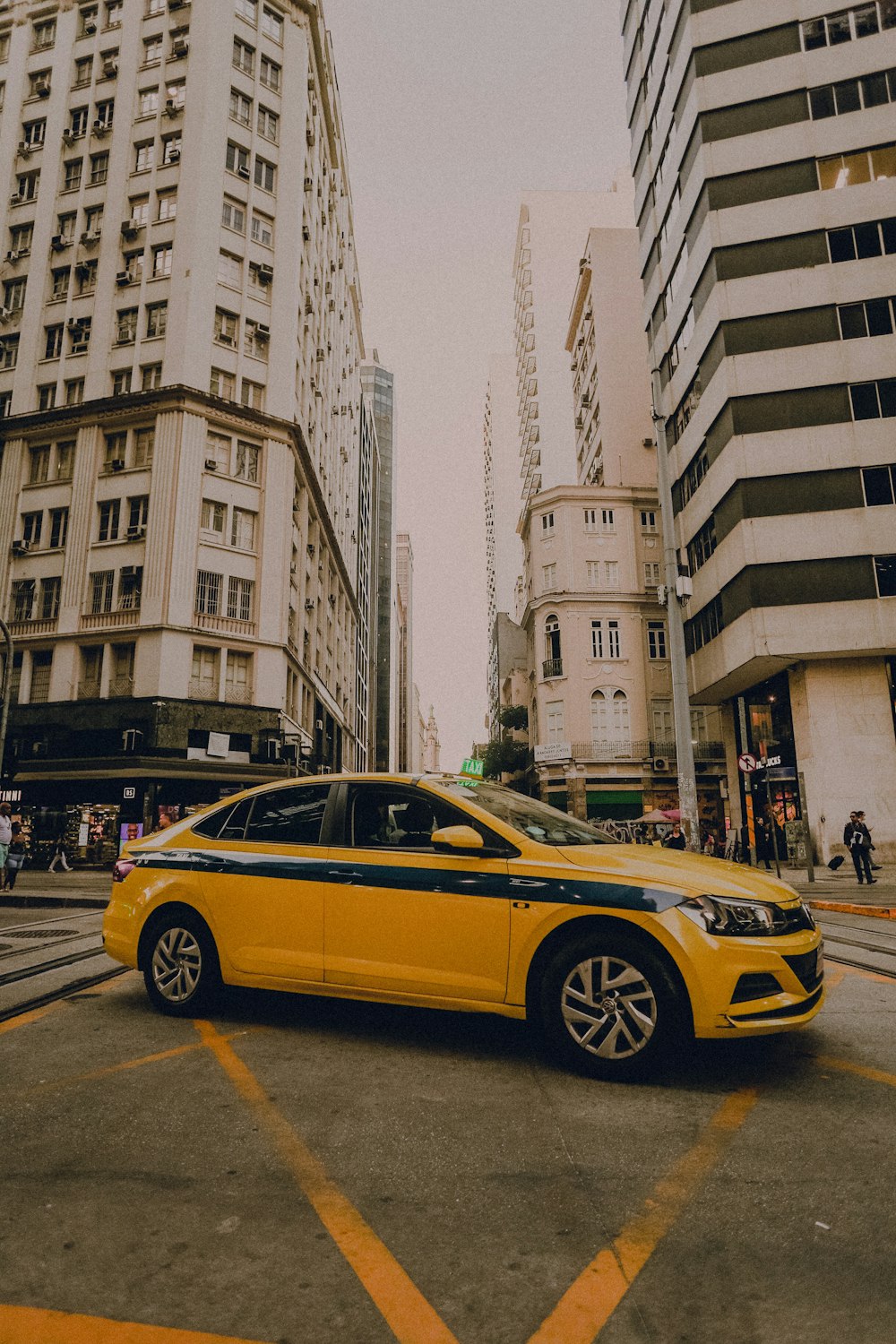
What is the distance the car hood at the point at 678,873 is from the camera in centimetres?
399

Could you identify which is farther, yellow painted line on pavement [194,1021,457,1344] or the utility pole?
the utility pole

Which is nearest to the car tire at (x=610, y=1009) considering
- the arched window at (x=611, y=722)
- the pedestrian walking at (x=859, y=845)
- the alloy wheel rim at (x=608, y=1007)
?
the alloy wheel rim at (x=608, y=1007)

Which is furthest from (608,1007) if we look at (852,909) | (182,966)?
(852,909)

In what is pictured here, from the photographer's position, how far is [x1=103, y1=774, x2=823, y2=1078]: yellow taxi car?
3.86 meters

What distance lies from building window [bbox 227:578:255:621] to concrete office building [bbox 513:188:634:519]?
49.5 m

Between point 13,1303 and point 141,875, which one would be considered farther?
point 141,875

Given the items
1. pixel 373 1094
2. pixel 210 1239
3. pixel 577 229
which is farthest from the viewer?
pixel 577 229

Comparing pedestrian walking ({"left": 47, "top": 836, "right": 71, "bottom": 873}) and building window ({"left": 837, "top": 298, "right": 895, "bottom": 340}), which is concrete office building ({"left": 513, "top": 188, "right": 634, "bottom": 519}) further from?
pedestrian walking ({"left": 47, "top": 836, "right": 71, "bottom": 873})

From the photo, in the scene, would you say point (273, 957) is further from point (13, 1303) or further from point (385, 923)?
point (13, 1303)

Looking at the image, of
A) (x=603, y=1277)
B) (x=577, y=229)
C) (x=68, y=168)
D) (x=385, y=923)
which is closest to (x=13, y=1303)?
(x=603, y=1277)

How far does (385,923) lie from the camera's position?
14.7 ft

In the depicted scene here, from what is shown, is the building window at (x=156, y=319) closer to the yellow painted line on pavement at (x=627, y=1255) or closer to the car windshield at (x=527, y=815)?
the car windshield at (x=527, y=815)

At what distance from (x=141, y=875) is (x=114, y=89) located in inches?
1671

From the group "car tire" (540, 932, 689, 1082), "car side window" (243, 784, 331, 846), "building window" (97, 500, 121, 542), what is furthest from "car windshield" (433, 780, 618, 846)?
"building window" (97, 500, 121, 542)
